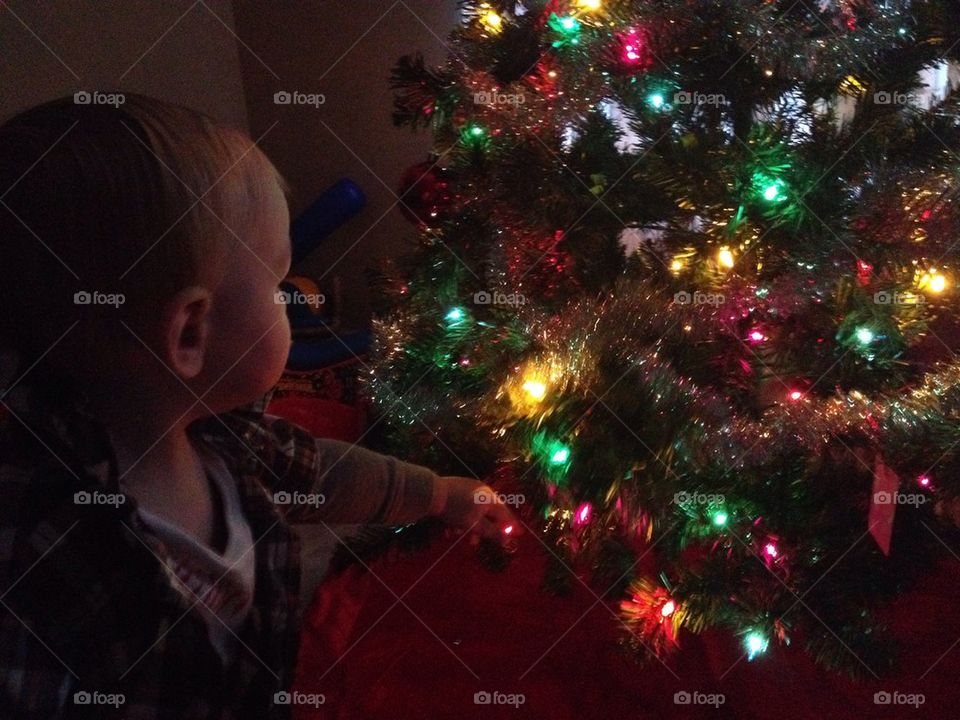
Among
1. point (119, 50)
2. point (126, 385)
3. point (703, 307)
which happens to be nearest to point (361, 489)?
point (126, 385)

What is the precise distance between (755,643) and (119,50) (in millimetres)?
1022

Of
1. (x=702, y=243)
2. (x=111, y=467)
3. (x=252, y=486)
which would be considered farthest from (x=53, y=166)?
(x=702, y=243)

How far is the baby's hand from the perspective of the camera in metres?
0.78

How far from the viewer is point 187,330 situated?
0.56 m

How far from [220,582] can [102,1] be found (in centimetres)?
74

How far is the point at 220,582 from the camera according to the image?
2.01 feet

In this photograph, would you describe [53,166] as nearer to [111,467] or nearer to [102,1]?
[111,467]

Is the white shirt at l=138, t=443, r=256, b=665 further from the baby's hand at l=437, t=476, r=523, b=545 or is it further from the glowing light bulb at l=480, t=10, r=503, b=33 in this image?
the glowing light bulb at l=480, t=10, r=503, b=33

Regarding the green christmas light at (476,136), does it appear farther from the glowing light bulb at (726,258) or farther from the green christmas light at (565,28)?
the glowing light bulb at (726,258)

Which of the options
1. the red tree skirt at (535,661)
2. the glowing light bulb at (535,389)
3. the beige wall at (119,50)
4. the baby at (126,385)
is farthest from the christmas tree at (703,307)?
the beige wall at (119,50)

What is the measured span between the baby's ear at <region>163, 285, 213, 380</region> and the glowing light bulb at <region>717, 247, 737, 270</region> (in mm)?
532

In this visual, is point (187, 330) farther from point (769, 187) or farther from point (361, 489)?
point (769, 187)

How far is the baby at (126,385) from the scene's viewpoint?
0.51 meters

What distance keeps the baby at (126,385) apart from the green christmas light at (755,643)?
1.64 ft
